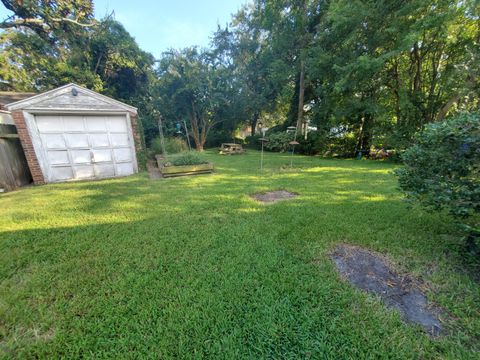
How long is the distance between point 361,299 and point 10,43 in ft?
64.9

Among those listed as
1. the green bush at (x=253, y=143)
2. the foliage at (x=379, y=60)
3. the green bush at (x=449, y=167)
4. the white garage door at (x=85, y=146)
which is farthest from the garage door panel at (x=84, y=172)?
the green bush at (x=253, y=143)

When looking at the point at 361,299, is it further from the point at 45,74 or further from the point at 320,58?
the point at 45,74

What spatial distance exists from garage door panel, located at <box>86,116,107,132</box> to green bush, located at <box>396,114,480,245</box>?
27.4ft

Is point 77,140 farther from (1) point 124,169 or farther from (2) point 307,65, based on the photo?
(2) point 307,65

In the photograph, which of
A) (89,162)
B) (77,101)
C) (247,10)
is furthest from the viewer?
(247,10)

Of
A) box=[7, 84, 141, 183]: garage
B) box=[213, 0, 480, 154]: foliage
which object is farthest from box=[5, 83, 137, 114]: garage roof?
box=[213, 0, 480, 154]: foliage

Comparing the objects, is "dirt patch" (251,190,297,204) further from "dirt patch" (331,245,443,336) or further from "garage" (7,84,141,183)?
"garage" (7,84,141,183)

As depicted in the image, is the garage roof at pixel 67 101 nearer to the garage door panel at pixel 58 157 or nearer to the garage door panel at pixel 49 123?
A: the garage door panel at pixel 49 123

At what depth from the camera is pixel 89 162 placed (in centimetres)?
654

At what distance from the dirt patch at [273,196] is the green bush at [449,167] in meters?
2.30

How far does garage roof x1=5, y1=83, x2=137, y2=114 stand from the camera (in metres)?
5.42

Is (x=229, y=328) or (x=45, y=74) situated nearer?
(x=229, y=328)

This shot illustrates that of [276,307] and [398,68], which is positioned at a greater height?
[398,68]

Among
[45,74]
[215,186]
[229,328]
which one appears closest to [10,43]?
[45,74]
